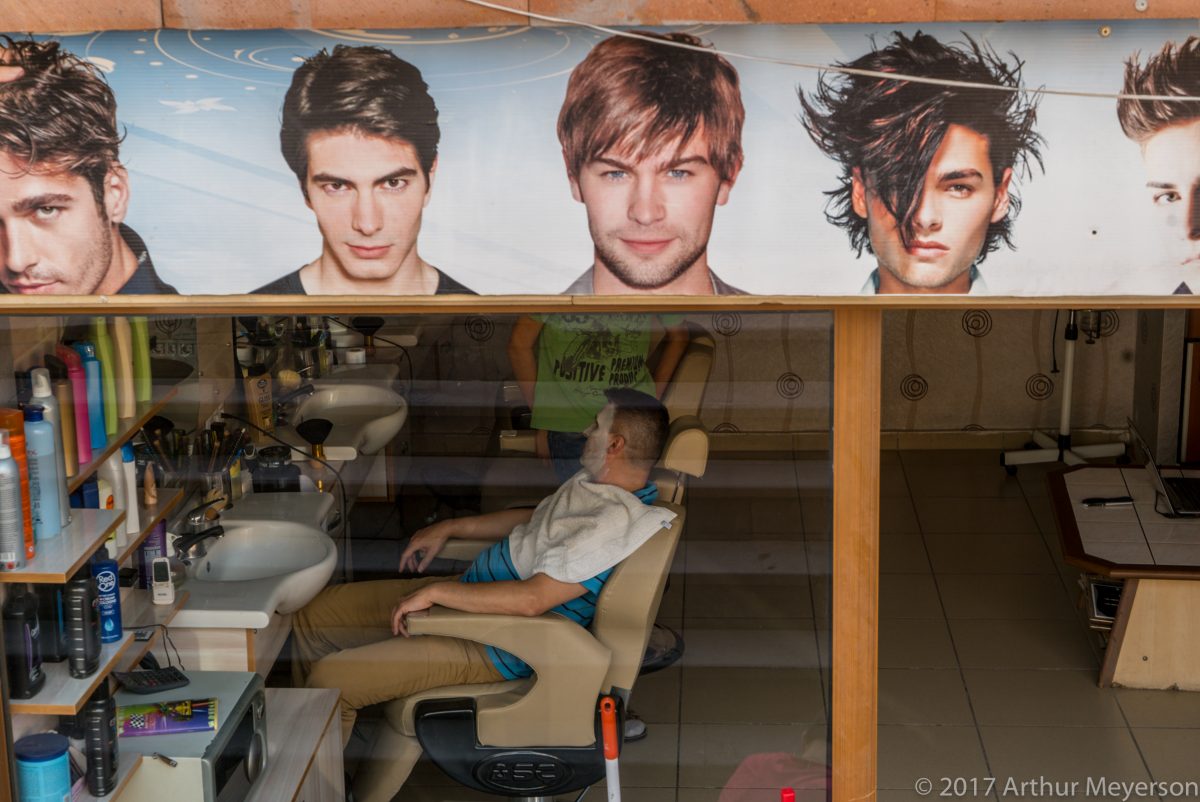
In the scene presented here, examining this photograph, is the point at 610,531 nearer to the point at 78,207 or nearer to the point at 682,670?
the point at 682,670

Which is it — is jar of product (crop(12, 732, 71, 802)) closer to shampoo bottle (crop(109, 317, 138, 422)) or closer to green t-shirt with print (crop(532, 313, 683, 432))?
shampoo bottle (crop(109, 317, 138, 422))

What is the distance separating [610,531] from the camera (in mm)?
2814

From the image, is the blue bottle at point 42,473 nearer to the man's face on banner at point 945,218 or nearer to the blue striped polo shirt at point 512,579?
the blue striped polo shirt at point 512,579

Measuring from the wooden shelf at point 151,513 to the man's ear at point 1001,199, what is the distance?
179 cm

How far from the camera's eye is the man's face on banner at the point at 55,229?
1.90 meters

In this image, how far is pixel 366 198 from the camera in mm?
1881

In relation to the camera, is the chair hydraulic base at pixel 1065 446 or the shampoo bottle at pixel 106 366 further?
the chair hydraulic base at pixel 1065 446

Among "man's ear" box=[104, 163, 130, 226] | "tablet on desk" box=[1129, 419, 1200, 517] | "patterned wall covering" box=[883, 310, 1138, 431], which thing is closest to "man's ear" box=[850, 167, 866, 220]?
"man's ear" box=[104, 163, 130, 226]

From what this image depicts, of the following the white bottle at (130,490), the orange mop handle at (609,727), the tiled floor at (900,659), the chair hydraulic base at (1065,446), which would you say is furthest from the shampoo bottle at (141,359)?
the chair hydraulic base at (1065,446)

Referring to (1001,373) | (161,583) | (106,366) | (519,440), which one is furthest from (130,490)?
(1001,373)

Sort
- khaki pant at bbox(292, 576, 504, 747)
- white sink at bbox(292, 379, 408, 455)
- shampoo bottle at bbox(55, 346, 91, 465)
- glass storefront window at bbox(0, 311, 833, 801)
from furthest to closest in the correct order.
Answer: white sink at bbox(292, 379, 408, 455), khaki pant at bbox(292, 576, 504, 747), glass storefront window at bbox(0, 311, 833, 801), shampoo bottle at bbox(55, 346, 91, 465)

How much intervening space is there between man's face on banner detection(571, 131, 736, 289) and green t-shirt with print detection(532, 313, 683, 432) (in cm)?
36

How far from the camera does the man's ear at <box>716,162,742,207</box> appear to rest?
185 cm

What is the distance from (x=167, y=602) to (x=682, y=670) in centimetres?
117
